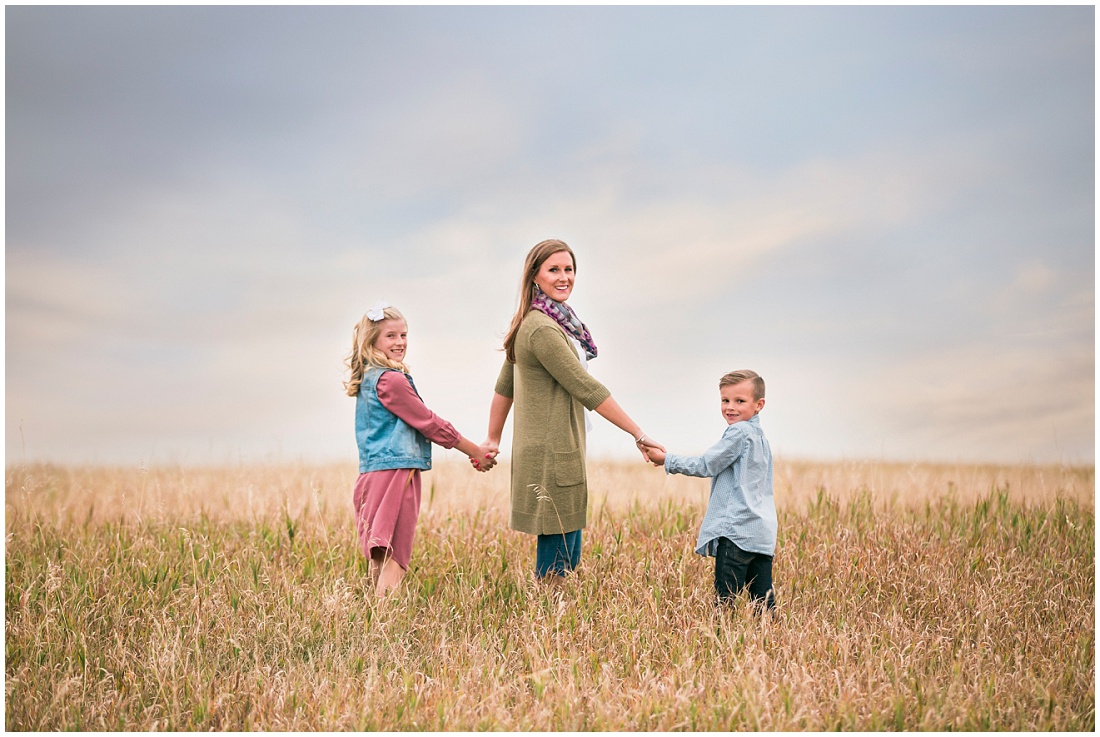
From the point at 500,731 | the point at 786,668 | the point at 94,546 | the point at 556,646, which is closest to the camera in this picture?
the point at 500,731

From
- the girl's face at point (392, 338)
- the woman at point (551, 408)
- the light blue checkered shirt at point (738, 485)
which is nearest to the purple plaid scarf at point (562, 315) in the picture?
the woman at point (551, 408)

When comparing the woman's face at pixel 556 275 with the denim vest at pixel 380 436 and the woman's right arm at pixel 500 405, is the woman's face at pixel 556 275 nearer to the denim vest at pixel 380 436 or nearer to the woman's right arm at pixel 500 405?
the woman's right arm at pixel 500 405

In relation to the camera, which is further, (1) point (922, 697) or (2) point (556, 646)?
(2) point (556, 646)

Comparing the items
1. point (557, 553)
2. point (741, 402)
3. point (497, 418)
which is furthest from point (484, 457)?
point (741, 402)

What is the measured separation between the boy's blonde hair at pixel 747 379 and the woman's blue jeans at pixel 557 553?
1330 mm

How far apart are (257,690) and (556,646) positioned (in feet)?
4.97

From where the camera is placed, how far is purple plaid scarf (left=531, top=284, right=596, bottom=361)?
16.9ft

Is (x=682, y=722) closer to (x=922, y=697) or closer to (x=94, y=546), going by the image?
(x=922, y=697)

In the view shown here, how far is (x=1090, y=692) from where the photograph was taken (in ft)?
13.5

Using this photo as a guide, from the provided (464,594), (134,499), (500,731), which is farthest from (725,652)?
(134,499)

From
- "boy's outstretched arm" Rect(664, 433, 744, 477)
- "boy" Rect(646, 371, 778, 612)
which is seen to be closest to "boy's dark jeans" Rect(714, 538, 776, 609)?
"boy" Rect(646, 371, 778, 612)

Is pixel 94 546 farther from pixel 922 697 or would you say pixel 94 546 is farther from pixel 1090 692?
pixel 1090 692

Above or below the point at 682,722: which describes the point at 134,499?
above

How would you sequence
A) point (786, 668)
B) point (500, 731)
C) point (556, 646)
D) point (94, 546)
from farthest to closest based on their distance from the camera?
point (94, 546) → point (556, 646) → point (786, 668) → point (500, 731)
